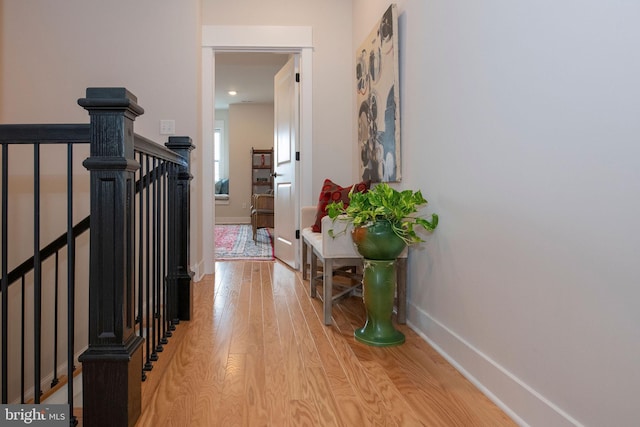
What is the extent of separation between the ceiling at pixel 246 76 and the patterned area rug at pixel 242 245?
229cm

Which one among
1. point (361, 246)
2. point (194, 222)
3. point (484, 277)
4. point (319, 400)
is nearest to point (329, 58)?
point (194, 222)

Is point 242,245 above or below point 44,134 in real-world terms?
below

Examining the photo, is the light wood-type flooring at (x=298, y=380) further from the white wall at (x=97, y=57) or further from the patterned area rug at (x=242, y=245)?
the patterned area rug at (x=242, y=245)

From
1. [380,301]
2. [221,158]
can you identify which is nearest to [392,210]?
[380,301]

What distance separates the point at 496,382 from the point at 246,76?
6.33m

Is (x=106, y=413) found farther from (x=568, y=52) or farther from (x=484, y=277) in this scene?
(x=568, y=52)

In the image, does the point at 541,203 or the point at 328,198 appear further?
the point at 328,198

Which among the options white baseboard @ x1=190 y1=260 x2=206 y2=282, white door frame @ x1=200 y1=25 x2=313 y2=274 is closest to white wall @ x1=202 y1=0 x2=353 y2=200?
white door frame @ x1=200 y1=25 x2=313 y2=274

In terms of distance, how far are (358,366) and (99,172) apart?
4.03 feet

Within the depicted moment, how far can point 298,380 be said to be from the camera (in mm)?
1697

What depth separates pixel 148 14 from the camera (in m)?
3.47

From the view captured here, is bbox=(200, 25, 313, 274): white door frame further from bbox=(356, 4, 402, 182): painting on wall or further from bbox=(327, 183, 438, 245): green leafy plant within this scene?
bbox=(327, 183, 438, 245): green leafy plant

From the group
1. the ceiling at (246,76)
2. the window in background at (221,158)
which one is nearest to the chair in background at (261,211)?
the ceiling at (246,76)

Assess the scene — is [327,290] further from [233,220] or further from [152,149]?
[233,220]
